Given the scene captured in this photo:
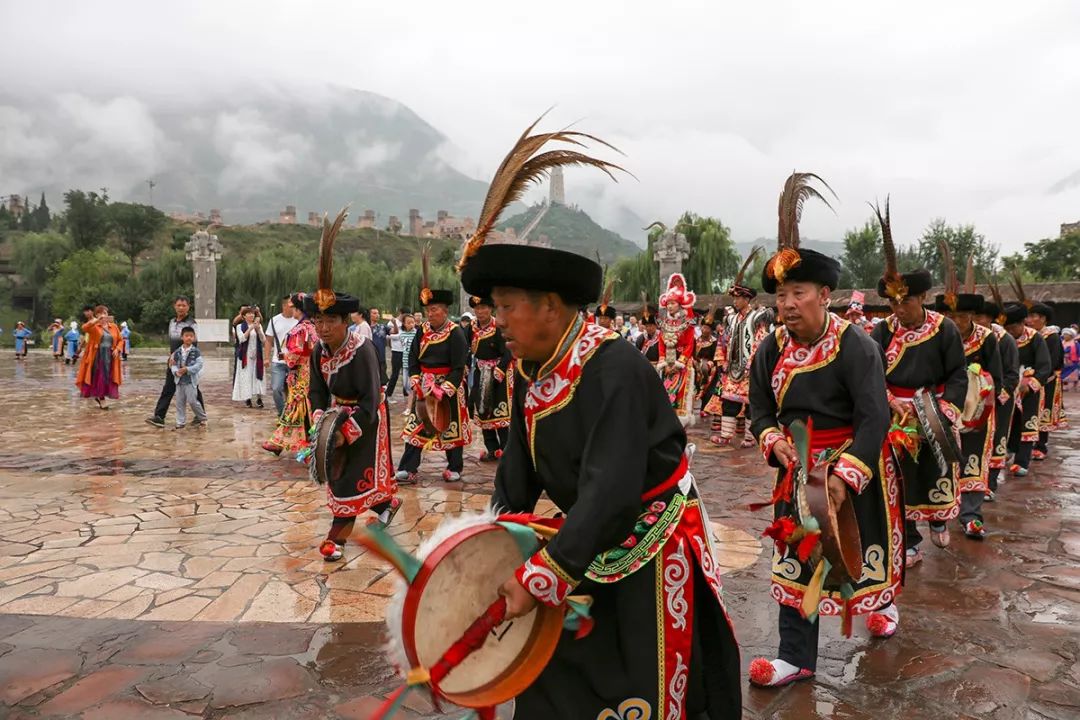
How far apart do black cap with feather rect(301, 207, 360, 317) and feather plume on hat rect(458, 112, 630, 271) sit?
295cm

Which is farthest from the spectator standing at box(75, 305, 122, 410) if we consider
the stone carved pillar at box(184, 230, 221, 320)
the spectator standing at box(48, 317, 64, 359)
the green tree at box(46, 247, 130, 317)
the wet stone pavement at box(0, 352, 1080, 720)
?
the green tree at box(46, 247, 130, 317)

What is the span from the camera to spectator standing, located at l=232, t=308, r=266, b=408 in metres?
12.7

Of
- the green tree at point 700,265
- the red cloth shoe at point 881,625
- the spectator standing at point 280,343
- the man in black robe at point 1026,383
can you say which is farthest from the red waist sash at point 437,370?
the green tree at point 700,265

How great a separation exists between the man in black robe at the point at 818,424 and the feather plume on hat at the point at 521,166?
4.54 ft

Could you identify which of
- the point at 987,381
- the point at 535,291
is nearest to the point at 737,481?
the point at 987,381

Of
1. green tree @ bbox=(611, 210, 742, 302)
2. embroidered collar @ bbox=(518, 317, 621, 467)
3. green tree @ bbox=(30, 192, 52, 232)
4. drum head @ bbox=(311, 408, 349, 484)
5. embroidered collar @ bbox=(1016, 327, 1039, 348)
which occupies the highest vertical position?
green tree @ bbox=(30, 192, 52, 232)

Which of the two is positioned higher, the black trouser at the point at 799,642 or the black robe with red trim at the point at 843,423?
the black robe with red trim at the point at 843,423

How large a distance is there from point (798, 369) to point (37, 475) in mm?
8090

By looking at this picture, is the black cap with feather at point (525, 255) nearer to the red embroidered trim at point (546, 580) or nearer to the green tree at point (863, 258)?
the red embroidered trim at point (546, 580)

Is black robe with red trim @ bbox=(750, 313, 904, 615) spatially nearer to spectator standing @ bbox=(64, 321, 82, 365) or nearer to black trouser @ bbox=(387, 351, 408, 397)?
black trouser @ bbox=(387, 351, 408, 397)

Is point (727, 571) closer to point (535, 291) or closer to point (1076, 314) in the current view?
point (535, 291)

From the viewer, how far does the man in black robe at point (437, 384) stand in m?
7.64

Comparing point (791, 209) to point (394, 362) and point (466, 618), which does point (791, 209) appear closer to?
point (466, 618)

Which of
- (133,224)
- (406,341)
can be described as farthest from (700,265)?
(133,224)
